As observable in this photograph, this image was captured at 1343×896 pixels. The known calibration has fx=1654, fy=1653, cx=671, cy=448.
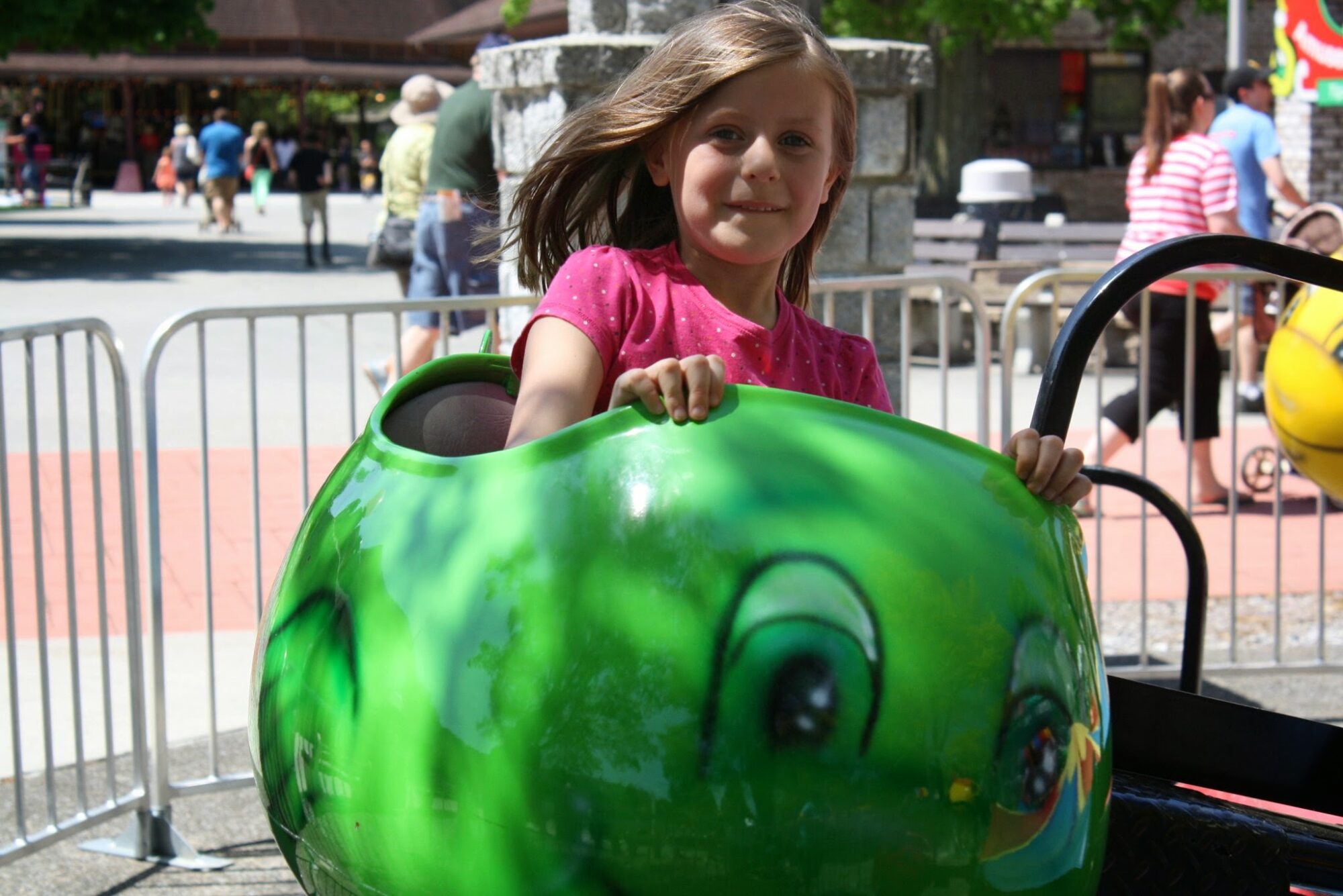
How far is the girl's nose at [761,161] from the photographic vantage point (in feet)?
6.52

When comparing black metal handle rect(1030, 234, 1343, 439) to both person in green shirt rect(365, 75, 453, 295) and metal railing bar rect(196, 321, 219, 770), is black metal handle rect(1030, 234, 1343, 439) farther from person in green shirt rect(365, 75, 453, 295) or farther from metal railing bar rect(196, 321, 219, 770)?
person in green shirt rect(365, 75, 453, 295)

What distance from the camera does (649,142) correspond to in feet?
7.25

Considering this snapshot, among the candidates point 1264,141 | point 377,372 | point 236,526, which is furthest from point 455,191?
point 1264,141

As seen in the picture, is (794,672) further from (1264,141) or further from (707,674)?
(1264,141)

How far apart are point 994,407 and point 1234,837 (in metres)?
7.34

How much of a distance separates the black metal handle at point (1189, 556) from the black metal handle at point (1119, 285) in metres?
0.68

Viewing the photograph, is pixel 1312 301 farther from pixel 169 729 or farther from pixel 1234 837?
pixel 169 729

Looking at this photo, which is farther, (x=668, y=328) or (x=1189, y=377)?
(x=1189, y=377)

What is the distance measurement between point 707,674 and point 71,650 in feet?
8.53

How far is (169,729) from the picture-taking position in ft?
14.4

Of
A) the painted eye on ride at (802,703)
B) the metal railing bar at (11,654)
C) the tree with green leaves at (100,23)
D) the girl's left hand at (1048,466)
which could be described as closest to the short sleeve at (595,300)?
the girl's left hand at (1048,466)

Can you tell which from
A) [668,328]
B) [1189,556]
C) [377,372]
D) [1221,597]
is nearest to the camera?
[668,328]

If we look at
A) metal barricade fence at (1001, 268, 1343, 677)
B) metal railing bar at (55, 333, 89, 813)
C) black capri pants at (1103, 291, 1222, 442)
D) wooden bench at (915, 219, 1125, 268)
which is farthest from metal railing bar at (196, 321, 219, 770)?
wooden bench at (915, 219, 1125, 268)

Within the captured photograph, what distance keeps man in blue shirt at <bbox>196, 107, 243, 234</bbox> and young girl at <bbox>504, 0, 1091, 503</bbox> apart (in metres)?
23.6
